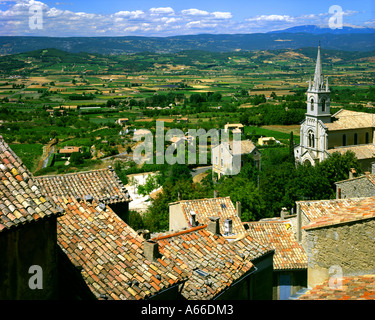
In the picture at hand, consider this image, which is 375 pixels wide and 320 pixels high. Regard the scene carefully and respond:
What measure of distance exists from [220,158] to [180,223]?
28335mm

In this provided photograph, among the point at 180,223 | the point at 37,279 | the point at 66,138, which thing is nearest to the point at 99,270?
the point at 37,279

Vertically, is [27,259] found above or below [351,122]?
above

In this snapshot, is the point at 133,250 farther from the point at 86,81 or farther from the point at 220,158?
the point at 86,81

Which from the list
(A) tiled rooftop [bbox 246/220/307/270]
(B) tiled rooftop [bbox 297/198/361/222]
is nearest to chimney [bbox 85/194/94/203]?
(A) tiled rooftop [bbox 246/220/307/270]

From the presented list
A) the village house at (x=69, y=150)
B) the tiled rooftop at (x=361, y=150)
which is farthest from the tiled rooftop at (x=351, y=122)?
the village house at (x=69, y=150)

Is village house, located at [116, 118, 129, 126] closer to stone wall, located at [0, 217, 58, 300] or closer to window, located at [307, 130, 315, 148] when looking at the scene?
window, located at [307, 130, 315, 148]

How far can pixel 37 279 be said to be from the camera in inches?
224

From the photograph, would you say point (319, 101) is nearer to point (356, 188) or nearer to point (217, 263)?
point (356, 188)

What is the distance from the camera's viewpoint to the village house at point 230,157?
4369 cm

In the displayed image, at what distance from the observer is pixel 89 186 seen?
1184cm

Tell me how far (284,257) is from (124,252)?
8.94 m

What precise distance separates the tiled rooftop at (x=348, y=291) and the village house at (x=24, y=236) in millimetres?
3229

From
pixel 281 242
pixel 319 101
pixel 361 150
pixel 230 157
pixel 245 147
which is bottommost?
pixel 230 157

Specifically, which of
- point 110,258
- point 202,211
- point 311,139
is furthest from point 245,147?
point 110,258
